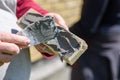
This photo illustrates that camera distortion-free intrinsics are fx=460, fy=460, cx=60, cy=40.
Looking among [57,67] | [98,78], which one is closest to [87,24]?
[98,78]

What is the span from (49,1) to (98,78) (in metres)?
2.01

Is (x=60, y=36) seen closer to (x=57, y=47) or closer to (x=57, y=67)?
(x=57, y=47)

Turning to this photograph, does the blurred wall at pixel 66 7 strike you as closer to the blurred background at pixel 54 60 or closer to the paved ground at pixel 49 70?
the blurred background at pixel 54 60

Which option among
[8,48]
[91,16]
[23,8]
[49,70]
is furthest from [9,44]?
[49,70]

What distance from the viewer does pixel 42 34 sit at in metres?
1.59

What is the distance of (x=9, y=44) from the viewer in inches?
57.9

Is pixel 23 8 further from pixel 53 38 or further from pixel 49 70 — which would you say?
pixel 49 70

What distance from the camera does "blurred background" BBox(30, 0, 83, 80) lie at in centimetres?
469

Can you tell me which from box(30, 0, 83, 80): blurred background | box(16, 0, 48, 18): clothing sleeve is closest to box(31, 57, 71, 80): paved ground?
box(30, 0, 83, 80): blurred background

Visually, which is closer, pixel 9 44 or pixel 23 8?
pixel 9 44

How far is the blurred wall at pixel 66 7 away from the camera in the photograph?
4.82 m

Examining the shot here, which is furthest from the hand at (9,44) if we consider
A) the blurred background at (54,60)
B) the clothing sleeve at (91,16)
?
the blurred background at (54,60)

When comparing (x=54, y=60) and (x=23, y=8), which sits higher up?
(x=23, y=8)

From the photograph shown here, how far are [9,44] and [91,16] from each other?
1.44 meters
